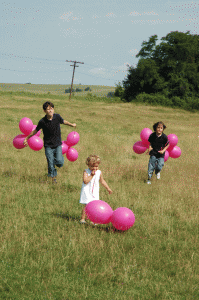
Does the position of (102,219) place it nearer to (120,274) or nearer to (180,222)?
(120,274)

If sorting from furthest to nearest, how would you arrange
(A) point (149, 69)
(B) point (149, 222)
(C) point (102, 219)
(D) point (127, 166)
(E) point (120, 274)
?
1. (A) point (149, 69)
2. (D) point (127, 166)
3. (B) point (149, 222)
4. (C) point (102, 219)
5. (E) point (120, 274)

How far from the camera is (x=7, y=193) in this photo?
5.80m

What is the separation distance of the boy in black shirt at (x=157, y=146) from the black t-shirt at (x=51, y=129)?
2.49m

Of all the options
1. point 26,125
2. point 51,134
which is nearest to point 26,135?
point 26,125

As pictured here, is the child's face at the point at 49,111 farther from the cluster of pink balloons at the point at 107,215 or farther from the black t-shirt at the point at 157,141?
the cluster of pink balloons at the point at 107,215

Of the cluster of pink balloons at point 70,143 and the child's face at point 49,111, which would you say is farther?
the cluster of pink balloons at point 70,143

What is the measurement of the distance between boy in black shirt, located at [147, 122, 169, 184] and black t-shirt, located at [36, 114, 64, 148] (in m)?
2.49

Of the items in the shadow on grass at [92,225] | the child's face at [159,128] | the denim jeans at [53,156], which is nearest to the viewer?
the shadow on grass at [92,225]

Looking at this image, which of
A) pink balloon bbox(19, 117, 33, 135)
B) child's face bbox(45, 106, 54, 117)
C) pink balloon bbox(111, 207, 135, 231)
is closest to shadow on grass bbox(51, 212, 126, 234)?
pink balloon bbox(111, 207, 135, 231)

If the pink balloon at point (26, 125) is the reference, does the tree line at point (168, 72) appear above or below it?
above

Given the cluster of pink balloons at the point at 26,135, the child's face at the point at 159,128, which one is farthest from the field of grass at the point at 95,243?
the child's face at the point at 159,128

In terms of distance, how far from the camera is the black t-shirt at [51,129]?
6.54 m

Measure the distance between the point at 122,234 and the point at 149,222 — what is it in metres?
0.66

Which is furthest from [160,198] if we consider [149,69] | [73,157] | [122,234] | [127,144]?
[149,69]
